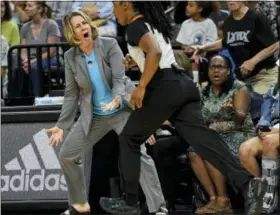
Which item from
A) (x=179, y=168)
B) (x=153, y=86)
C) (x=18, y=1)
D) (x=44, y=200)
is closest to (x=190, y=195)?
(x=179, y=168)

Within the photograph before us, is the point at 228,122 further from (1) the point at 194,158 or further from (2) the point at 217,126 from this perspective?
(1) the point at 194,158

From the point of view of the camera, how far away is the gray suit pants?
25.5 ft

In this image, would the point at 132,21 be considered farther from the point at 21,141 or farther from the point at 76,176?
the point at 21,141

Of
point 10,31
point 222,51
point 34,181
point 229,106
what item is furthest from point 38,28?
point 229,106

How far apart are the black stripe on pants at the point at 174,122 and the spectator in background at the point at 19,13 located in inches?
203

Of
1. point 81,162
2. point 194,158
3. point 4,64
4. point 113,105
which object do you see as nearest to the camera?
point 113,105

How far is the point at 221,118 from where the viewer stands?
27.6ft

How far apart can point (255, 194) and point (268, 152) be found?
4.20 ft

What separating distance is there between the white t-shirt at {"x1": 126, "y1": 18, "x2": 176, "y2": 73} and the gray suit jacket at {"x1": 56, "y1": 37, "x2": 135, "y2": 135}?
99cm

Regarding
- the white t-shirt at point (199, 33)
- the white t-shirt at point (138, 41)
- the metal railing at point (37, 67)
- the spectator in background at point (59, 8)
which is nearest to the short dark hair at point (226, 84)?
the white t-shirt at point (199, 33)

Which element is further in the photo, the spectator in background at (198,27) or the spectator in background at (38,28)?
the spectator in background at (38,28)

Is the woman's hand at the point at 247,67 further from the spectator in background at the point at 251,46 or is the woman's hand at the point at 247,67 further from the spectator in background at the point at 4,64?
the spectator in background at the point at 4,64

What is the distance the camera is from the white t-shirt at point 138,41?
6488 mm

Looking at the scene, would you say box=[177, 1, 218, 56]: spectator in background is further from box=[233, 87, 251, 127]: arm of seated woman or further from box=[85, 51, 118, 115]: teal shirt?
box=[85, 51, 118, 115]: teal shirt
